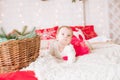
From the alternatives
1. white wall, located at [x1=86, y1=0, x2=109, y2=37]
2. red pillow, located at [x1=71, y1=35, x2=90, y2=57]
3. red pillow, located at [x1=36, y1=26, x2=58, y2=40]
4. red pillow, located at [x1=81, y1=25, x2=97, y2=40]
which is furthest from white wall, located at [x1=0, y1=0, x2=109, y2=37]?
red pillow, located at [x1=71, y1=35, x2=90, y2=57]

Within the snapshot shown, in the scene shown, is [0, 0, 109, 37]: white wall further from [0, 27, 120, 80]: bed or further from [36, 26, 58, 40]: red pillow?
[0, 27, 120, 80]: bed

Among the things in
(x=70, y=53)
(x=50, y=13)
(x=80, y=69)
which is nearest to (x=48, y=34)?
(x=50, y=13)

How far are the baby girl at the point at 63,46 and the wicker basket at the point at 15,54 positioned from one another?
229 mm

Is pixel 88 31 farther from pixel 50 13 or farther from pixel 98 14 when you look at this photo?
pixel 50 13

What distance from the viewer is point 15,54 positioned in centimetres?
148

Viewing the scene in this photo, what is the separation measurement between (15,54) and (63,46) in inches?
15.8

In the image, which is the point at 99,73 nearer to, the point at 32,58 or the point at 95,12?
the point at 32,58

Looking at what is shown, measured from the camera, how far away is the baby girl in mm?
1645

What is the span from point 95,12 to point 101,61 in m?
1.85

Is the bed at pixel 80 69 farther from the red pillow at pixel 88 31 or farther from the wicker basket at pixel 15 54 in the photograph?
the red pillow at pixel 88 31

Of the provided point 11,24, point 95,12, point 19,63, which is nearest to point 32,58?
point 19,63

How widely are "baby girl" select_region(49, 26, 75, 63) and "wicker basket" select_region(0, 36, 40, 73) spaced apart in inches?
9.0

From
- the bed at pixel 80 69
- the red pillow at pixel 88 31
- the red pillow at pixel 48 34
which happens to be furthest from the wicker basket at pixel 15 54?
the red pillow at pixel 88 31

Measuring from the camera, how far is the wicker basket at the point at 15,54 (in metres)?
1.46
